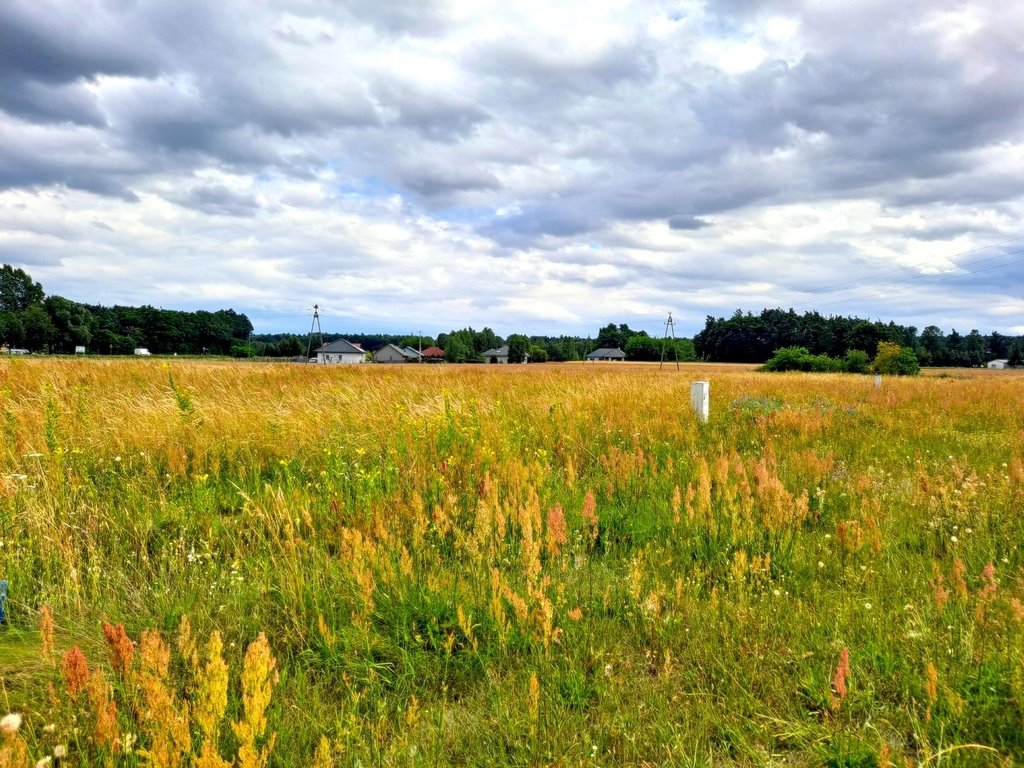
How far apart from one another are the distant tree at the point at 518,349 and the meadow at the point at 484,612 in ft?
383

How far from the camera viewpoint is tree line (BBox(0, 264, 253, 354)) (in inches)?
3327

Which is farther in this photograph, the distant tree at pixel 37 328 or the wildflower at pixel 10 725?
the distant tree at pixel 37 328

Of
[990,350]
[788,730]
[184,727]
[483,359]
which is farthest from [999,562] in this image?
[990,350]

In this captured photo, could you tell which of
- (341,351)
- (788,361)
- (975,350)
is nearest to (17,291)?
(341,351)

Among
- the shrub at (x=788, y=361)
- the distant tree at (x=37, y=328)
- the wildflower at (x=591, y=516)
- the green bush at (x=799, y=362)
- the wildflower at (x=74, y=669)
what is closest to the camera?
the wildflower at (x=74, y=669)

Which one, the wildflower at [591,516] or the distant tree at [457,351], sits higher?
the distant tree at [457,351]

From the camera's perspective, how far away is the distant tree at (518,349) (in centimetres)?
12256

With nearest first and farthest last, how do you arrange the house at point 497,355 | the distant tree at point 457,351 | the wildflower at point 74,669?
the wildflower at point 74,669 < the distant tree at point 457,351 < the house at point 497,355

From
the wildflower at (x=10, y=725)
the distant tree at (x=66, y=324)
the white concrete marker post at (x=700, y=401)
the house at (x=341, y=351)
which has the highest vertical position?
the distant tree at (x=66, y=324)

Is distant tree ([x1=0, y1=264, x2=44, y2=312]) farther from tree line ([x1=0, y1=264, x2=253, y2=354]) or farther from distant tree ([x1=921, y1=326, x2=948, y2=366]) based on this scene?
distant tree ([x1=921, y1=326, x2=948, y2=366])

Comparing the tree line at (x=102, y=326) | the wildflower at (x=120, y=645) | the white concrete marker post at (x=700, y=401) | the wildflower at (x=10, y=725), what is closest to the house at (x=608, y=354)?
the tree line at (x=102, y=326)

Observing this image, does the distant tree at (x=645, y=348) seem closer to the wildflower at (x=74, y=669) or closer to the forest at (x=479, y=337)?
the forest at (x=479, y=337)

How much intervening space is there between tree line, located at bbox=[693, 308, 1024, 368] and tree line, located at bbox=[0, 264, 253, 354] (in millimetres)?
106429

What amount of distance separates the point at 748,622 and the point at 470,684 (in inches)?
56.0
